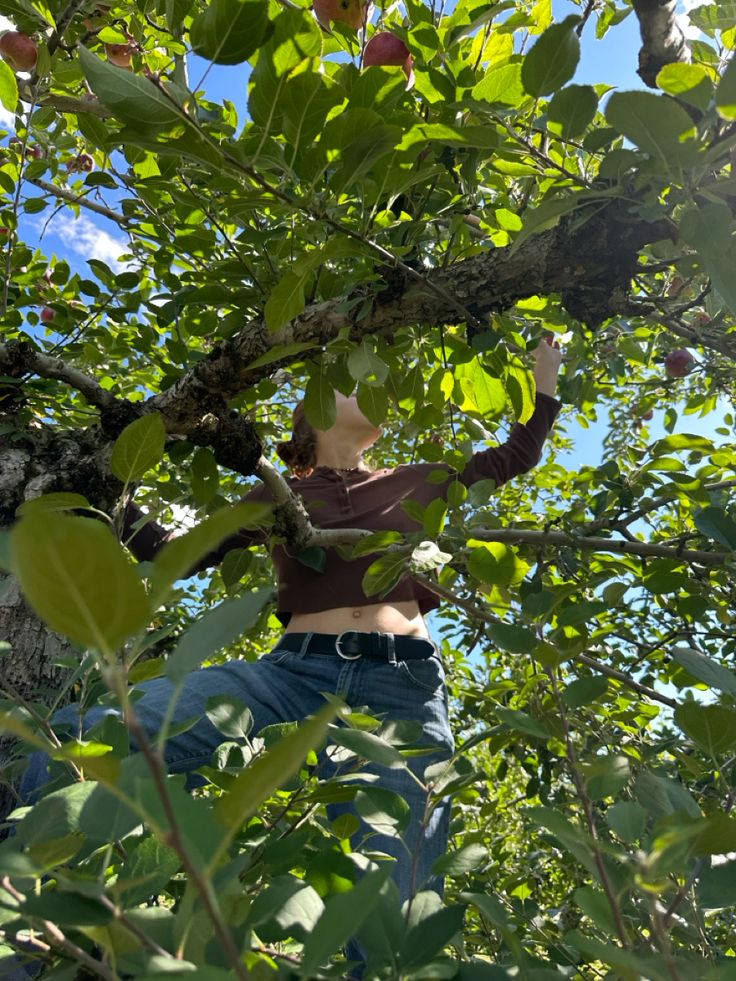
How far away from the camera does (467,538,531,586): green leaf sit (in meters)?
1.07

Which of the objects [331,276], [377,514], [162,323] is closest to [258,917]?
[331,276]

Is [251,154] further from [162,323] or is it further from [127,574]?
[162,323]

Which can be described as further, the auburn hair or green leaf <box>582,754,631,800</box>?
the auburn hair

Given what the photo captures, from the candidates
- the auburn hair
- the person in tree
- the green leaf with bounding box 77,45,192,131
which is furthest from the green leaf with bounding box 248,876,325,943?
the auburn hair

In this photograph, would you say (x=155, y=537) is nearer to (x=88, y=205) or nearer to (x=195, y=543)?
(x=88, y=205)

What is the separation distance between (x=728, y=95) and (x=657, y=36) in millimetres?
499

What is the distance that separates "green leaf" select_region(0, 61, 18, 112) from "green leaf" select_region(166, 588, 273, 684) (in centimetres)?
160

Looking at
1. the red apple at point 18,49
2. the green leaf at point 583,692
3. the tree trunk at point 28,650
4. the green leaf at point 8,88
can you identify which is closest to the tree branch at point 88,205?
the red apple at point 18,49

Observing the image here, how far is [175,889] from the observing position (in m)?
0.84

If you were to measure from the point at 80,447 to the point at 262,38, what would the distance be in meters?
1.42

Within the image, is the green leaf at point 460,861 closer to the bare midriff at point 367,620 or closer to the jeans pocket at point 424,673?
the jeans pocket at point 424,673

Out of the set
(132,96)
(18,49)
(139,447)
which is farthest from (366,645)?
(18,49)

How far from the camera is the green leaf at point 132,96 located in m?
0.87

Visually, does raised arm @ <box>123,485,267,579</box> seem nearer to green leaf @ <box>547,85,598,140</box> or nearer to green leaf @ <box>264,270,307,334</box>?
green leaf @ <box>264,270,307,334</box>
